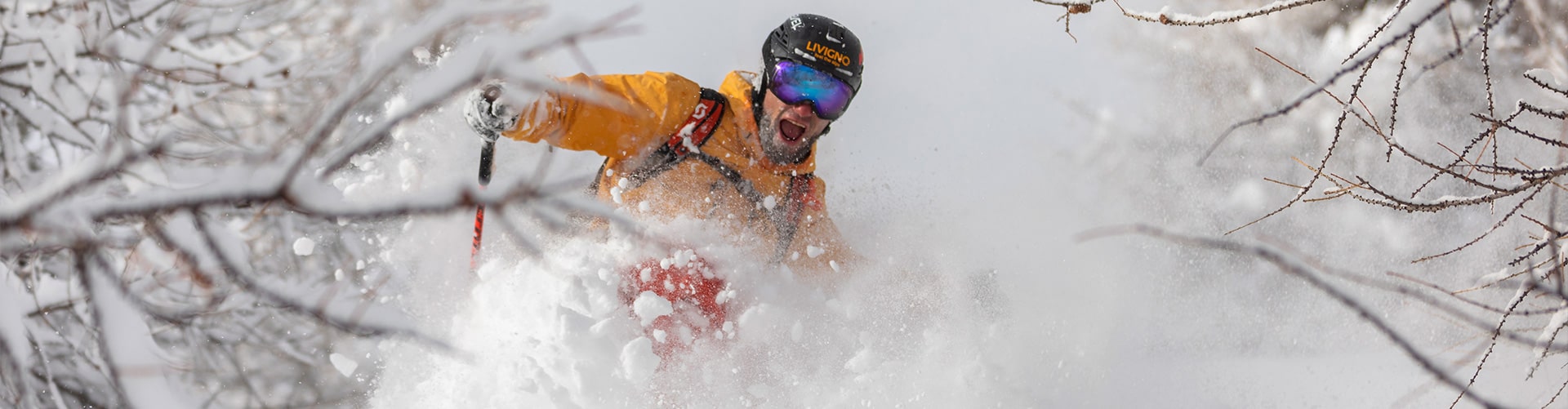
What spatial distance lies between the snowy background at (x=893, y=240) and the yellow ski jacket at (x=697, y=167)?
0.17 meters

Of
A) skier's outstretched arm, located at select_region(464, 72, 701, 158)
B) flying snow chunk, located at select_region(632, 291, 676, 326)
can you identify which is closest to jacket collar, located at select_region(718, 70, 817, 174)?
skier's outstretched arm, located at select_region(464, 72, 701, 158)

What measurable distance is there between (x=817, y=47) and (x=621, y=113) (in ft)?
2.80

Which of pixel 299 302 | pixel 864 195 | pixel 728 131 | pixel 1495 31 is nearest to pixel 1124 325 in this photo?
pixel 864 195

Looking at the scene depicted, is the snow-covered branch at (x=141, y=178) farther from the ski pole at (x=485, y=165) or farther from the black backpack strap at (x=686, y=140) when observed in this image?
the black backpack strap at (x=686, y=140)

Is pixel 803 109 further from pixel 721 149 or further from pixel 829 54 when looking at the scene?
pixel 721 149

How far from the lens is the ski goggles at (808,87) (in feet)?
11.0

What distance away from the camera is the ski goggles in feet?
11.0

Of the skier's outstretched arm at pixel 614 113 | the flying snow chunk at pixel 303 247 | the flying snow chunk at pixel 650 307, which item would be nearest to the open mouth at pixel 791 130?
the skier's outstretched arm at pixel 614 113

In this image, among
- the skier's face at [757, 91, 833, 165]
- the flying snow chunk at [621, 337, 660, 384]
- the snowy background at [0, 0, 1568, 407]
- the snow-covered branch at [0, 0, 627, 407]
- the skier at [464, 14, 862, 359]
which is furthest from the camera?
the skier's face at [757, 91, 833, 165]

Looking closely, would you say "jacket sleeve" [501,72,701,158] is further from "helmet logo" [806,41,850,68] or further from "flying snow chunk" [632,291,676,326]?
"flying snow chunk" [632,291,676,326]

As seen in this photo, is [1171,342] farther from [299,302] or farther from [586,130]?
[299,302]

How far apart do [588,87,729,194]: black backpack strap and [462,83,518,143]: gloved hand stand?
2.12ft

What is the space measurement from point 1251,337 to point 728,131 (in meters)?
3.59

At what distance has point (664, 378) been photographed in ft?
10.3
